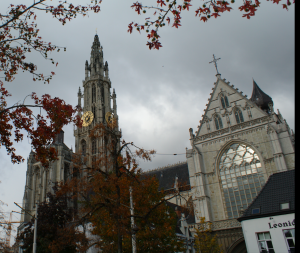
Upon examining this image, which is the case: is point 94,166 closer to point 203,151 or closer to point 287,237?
point 287,237

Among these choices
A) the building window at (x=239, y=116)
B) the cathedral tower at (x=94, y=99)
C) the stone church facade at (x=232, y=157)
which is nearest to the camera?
the stone church facade at (x=232, y=157)

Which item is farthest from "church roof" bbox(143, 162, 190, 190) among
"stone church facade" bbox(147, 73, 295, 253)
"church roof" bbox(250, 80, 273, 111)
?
"church roof" bbox(250, 80, 273, 111)

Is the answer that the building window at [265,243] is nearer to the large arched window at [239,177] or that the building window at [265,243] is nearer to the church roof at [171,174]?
the large arched window at [239,177]

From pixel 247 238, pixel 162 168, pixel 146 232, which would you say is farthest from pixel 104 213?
pixel 162 168

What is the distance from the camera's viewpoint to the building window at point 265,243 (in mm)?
14914

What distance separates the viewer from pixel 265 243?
1516 centimetres

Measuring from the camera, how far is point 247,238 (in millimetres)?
15828

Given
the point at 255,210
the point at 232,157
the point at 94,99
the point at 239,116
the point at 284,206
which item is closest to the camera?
the point at 284,206

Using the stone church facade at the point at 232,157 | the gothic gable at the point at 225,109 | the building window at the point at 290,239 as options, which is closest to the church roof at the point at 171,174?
the stone church facade at the point at 232,157

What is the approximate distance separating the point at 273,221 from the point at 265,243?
1.35 m

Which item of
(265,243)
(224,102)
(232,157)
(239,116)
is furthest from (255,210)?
(224,102)

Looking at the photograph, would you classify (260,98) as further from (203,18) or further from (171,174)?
(203,18)

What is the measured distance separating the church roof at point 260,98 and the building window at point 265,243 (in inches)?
773
